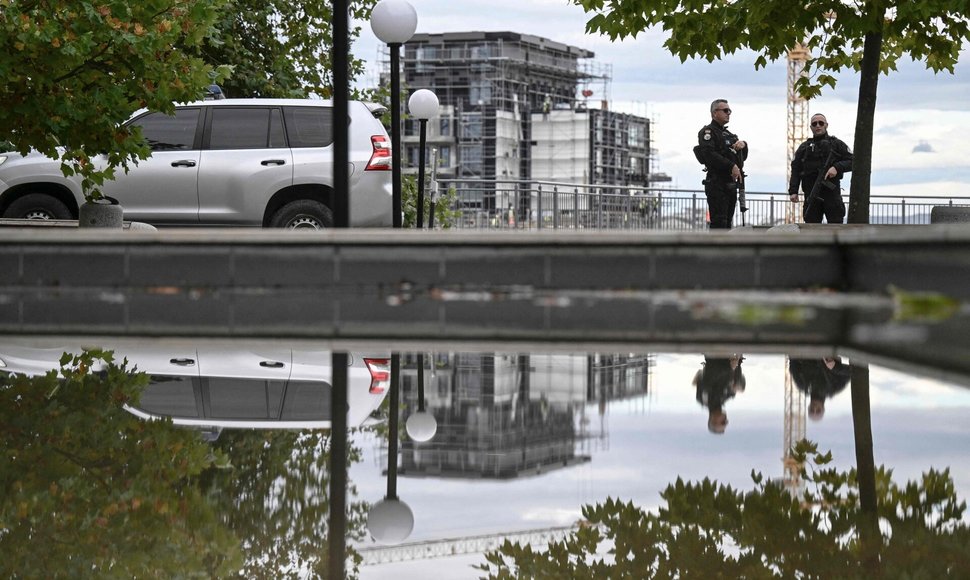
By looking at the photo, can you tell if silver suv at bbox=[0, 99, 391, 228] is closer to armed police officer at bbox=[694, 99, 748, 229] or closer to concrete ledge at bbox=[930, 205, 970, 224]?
armed police officer at bbox=[694, 99, 748, 229]

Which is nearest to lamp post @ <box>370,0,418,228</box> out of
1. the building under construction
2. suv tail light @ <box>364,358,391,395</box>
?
suv tail light @ <box>364,358,391,395</box>

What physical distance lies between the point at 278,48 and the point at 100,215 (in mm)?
15054

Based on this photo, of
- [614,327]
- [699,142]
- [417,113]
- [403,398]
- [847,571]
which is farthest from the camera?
[417,113]

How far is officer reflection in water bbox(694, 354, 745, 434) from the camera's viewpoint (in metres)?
4.36

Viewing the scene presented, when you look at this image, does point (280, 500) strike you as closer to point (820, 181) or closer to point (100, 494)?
point (100, 494)

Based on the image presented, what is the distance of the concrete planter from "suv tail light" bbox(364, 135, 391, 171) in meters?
2.88

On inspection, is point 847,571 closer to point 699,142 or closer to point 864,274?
point 864,274

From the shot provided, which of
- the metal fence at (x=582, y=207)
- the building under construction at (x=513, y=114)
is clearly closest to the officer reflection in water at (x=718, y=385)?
the metal fence at (x=582, y=207)

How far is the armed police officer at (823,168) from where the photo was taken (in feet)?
55.9

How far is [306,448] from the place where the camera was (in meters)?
3.73

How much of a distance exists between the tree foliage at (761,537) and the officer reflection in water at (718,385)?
0.95 m

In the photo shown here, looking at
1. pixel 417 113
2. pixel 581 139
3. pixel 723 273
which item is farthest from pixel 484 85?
pixel 723 273

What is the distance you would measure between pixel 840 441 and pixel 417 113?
62.4ft

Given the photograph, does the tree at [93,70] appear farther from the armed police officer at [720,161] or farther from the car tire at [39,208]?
the armed police officer at [720,161]
